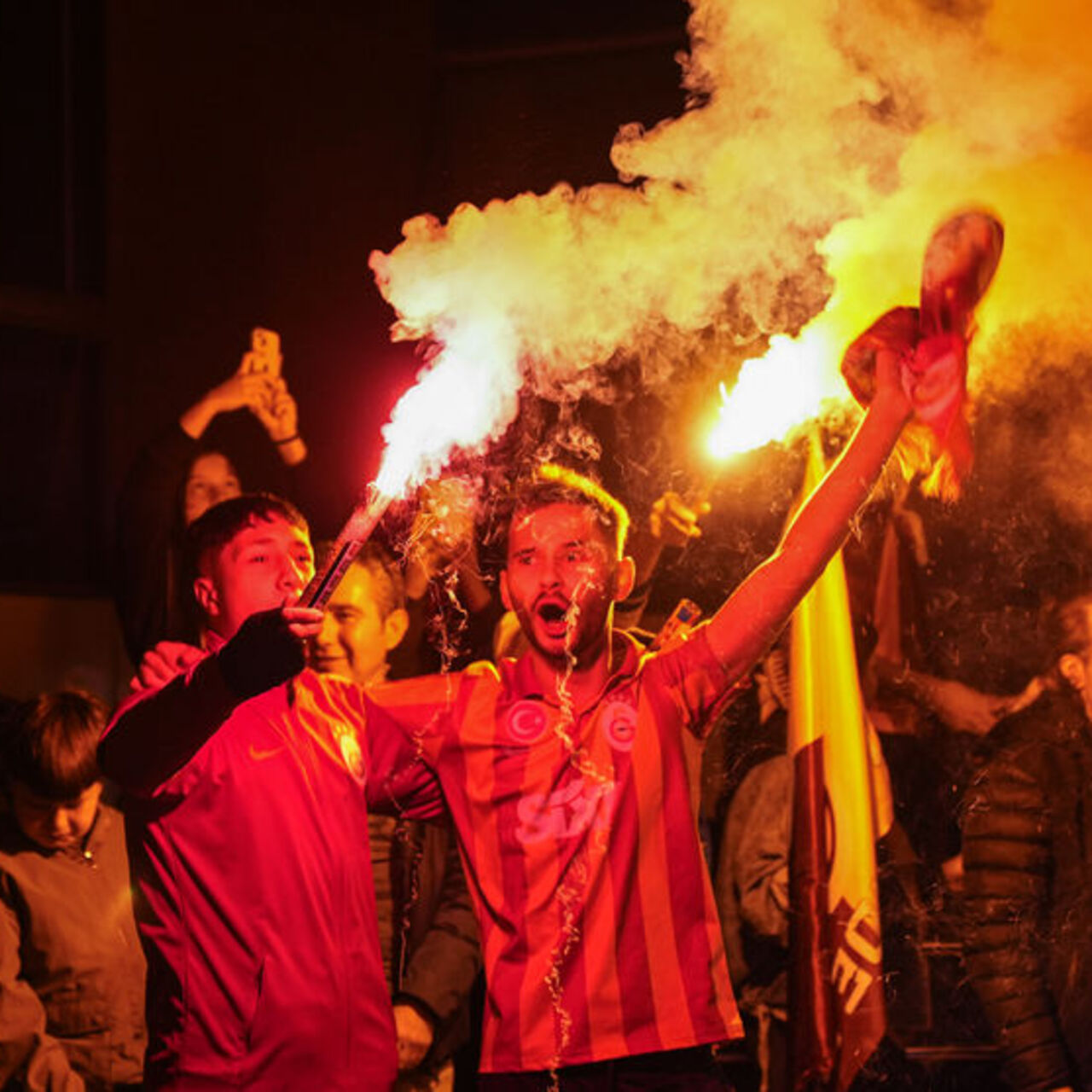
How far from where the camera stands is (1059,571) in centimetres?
443

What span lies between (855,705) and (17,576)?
2737 millimetres

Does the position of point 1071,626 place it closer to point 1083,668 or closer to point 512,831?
point 1083,668

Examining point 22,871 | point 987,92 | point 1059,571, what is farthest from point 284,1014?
point 987,92

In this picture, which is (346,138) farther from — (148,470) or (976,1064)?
(976,1064)

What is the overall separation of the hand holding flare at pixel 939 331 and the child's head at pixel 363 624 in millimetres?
1766

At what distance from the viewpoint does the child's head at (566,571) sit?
3.44 m

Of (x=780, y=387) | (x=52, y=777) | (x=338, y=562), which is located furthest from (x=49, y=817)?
(x=780, y=387)

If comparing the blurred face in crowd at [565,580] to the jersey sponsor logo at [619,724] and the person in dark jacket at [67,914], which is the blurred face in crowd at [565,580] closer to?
the jersey sponsor logo at [619,724]

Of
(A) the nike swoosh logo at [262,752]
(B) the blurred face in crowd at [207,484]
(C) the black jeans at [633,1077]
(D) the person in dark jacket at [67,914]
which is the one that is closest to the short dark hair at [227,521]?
(A) the nike swoosh logo at [262,752]

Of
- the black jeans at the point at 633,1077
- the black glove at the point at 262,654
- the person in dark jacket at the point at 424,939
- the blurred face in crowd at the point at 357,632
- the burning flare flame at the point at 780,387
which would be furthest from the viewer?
the blurred face in crowd at the point at 357,632

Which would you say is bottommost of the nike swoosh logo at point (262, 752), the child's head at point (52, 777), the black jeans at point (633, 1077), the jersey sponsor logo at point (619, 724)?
the black jeans at point (633, 1077)

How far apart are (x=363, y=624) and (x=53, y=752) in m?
0.95

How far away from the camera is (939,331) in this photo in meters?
3.48

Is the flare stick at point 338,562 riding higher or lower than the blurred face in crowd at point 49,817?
higher
